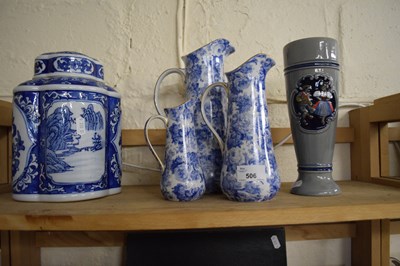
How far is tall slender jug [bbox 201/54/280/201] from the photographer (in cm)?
42

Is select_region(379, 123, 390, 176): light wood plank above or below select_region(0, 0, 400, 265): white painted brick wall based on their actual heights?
below

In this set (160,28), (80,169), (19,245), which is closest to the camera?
(80,169)

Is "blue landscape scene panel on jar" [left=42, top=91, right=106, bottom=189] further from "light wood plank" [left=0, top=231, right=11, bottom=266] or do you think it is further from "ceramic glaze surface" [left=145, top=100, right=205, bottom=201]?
A: "light wood plank" [left=0, top=231, right=11, bottom=266]

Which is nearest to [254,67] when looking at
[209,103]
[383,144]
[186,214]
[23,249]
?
[209,103]

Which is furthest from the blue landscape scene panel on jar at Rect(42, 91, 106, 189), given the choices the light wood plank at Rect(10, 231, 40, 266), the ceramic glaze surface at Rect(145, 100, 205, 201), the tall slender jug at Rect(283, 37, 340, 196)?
the tall slender jug at Rect(283, 37, 340, 196)

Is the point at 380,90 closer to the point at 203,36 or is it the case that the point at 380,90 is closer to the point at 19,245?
the point at 203,36

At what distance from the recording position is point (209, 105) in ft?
1.63

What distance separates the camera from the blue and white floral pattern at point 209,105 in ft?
1.62

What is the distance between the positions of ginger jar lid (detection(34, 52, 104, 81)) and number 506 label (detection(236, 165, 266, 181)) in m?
0.31

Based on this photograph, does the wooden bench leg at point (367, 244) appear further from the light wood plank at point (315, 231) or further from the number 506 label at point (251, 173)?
the number 506 label at point (251, 173)

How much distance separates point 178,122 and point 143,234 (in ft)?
0.94

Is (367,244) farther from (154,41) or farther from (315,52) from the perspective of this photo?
(154,41)

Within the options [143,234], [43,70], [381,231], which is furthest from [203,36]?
[381,231]

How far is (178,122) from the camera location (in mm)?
448
